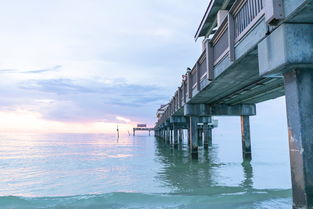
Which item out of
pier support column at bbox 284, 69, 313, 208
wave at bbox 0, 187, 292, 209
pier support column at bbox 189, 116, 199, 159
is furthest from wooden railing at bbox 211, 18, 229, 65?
pier support column at bbox 189, 116, 199, 159

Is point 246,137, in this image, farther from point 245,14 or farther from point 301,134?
point 301,134

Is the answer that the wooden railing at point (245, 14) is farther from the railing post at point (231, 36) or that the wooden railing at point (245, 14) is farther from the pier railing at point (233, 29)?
the railing post at point (231, 36)

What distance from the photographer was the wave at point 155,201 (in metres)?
8.76

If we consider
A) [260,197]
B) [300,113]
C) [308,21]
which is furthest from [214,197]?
[308,21]

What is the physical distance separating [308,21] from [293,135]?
231 centimetres

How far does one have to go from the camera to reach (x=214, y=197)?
962 cm

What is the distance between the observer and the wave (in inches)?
345

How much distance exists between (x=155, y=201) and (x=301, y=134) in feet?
19.4

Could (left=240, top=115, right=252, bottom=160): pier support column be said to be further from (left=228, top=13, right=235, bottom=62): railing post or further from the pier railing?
(left=228, top=13, right=235, bottom=62): railing post

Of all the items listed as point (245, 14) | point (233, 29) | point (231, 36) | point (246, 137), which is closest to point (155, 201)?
point (231, 36)

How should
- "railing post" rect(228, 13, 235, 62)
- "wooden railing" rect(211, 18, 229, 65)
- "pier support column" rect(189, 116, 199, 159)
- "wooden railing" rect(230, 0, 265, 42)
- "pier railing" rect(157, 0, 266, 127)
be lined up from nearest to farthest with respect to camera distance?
"wooden railing" rect(230, 0, 265, 42) → "pier railing" rect(157, 0, 266, 127) → "railing post" rect(228, 13, 235, 62) → "wooden railing" rect(211, 18, 229, 65) → "pier support column" rect(189, 116, 199, 159)

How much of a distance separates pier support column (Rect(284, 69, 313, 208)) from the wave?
3.55m

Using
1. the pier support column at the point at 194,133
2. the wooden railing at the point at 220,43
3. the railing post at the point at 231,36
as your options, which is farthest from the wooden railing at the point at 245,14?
the pier support column at the point at 194,133

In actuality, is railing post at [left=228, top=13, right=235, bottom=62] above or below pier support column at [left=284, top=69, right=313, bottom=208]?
above
